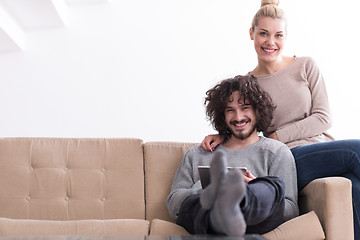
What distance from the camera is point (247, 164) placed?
2.13 metres

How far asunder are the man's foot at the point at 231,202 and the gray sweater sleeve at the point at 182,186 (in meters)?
0.78

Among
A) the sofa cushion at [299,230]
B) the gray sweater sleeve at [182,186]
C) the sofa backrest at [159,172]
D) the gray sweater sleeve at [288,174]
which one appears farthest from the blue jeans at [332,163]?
the sofa backrest at [159,172]

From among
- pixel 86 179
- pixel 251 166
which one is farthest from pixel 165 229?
pixel 86 179

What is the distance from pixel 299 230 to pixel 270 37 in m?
1.01

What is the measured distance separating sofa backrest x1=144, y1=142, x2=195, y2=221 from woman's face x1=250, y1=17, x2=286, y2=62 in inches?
24.1

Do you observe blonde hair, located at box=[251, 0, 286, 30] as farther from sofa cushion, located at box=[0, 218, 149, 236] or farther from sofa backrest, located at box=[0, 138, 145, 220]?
sofa cushion, located at box=[0, 218, 149, 236]

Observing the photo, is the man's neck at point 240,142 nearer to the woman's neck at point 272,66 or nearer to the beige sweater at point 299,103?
the beige sweater at point 299,103

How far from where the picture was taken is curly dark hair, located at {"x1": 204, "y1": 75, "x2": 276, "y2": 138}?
2240mm

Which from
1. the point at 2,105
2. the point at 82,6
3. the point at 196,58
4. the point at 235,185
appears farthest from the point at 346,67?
the point at 235,185

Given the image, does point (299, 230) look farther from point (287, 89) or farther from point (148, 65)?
point (148, 65)

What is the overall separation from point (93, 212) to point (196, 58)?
1944mm

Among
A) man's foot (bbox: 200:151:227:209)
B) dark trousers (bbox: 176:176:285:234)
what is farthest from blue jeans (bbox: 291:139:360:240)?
man's foot (bbox: 200:151:227:209)

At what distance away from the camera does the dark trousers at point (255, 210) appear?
148 centimetres

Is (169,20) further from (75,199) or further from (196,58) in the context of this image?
(75,199)
